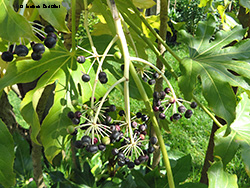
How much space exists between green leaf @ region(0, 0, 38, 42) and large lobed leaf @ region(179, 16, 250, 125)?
39cm

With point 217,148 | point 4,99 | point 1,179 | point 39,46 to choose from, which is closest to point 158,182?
point 217,148

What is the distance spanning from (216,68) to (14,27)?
557mm

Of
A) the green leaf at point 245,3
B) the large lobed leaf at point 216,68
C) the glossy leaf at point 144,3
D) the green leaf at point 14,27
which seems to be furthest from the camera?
the glossy leaf at point 144,3

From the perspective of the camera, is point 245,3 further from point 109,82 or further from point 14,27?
point 14,27

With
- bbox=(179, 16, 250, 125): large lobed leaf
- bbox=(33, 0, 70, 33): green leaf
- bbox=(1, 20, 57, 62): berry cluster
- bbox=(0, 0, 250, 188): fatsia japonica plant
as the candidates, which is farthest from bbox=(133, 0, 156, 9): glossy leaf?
bbox=(33, 0, 70, 33): green leaf

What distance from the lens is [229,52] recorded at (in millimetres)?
928

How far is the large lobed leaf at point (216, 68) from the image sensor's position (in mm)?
729

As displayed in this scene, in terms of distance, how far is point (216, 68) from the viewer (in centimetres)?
83

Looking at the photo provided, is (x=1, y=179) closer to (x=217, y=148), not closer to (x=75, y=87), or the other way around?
(x=75, y=87)

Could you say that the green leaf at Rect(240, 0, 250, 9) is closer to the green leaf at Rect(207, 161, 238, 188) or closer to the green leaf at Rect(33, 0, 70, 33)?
the green leaf at Rect(207, 161, 238, 188)

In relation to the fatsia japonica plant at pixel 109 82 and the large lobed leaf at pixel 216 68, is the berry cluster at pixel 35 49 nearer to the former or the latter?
the fatsia japonica plant at pixel 109 82

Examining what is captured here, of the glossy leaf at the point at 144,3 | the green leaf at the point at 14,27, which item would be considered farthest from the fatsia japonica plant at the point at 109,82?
the glossy leaf at the point at 144,3

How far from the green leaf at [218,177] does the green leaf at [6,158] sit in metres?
0.59

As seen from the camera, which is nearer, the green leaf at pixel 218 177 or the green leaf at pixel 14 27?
the green leaf at pixel 14 27
